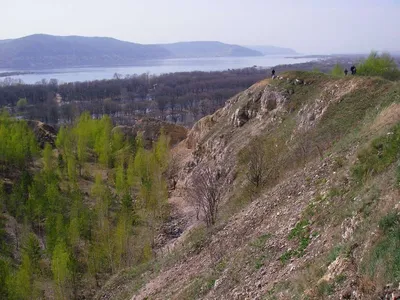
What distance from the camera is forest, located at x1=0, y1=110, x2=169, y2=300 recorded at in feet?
93.3

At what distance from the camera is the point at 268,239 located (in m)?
14.2

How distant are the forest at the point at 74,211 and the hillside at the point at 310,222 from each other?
779 centimetres

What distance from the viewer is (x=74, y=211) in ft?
114

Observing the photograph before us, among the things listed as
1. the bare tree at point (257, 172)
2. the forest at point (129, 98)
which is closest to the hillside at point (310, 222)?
the bare tree at point (257, 172)

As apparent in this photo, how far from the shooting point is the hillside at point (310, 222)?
9078mm

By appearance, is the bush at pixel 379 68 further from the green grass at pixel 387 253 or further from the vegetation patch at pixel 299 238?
the green grass at pixel 387 253

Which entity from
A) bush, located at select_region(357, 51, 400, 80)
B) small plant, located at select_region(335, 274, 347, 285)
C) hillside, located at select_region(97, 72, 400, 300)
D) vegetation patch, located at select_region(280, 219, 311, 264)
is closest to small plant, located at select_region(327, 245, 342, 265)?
hillside, located at select_region(97, 72, 400, 300)

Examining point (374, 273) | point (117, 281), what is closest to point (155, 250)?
point (117, 281)

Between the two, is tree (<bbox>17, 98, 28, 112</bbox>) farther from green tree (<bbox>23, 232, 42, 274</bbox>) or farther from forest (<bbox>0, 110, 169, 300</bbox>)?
green tree (<bbox>23, 232, 42, 274</bbox>)

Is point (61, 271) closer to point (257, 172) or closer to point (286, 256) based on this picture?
point (257, 172)

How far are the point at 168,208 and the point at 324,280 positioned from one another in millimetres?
32877

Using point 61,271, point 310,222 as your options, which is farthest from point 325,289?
point 61,271

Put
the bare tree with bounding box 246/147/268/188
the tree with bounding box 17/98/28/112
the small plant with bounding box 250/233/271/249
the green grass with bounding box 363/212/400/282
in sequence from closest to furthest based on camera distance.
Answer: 1. the green grass with bounding box 363/212/400/282
2. the small plant with bounding box 250/233/271/249
3. the bare tree with bounding box 246/147/268/188
4. the tree with bounding box 17/98/28/112

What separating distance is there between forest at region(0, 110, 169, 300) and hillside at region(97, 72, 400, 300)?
7795mm
